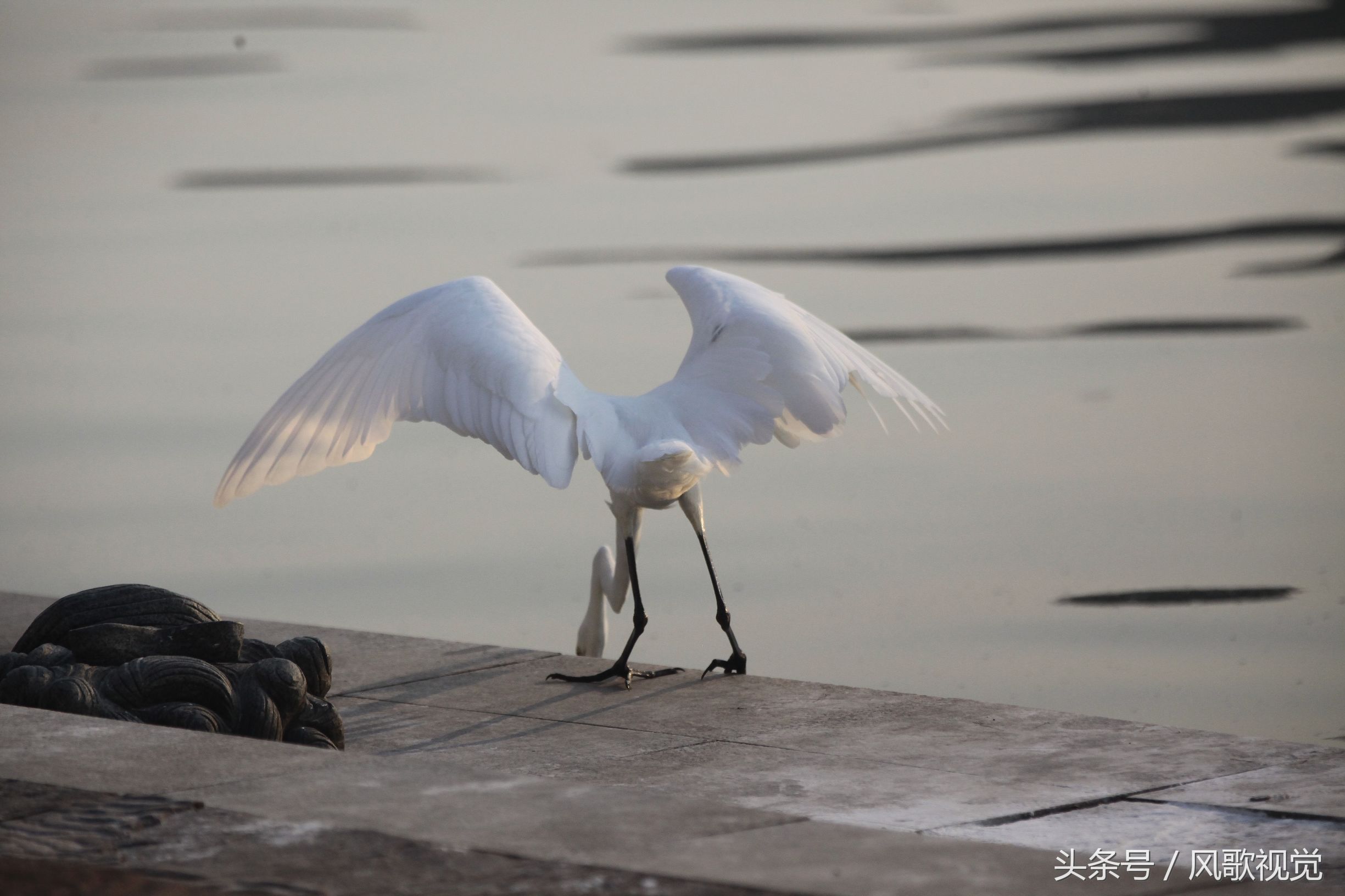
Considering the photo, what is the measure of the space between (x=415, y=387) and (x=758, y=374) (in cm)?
156

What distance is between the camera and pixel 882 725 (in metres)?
7.71

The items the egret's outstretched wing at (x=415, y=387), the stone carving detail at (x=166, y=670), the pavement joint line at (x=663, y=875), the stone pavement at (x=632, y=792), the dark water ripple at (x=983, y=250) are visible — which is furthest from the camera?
the dark water ripple at (x=983, y=250)

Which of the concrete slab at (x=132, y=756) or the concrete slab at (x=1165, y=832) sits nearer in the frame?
the concrete slab at (x=132, y=756)

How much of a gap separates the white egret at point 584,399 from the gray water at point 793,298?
8.10 feet

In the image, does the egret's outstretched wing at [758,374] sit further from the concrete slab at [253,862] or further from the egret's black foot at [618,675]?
the concrete slab at [253,862]

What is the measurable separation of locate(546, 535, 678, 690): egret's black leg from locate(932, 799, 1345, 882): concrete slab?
8.14ft

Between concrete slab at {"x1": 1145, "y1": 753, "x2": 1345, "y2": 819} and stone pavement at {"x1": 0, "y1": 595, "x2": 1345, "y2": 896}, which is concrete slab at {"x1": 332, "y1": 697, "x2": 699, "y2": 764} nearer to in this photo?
stone pavement at {"x1": 0, "y1": 595, "x2": 1345, "y2": 896}

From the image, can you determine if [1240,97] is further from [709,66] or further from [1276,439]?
[1276,439]

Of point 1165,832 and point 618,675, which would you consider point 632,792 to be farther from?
point 618,675

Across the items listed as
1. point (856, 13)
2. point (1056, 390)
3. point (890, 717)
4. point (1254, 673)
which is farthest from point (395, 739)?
point (856, 13)

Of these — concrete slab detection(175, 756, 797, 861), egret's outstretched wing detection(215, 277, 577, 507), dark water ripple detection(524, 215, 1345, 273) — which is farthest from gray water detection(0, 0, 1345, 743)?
concrete slab detection(175, 756, 797, 861)

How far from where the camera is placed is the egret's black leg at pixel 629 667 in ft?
27.8

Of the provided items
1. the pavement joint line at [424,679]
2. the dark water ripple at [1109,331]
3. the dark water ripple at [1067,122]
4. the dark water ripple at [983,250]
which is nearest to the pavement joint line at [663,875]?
the pavement joint line at [424,679]

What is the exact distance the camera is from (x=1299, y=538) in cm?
1287
